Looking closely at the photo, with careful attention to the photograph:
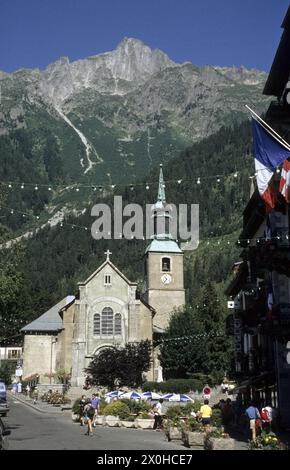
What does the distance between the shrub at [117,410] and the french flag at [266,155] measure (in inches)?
706

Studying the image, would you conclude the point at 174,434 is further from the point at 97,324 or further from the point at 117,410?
the point at 97,324

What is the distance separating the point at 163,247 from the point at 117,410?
5058 cm

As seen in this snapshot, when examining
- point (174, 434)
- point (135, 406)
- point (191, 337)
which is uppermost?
point (191, 337)

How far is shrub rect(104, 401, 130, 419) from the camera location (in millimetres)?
34250

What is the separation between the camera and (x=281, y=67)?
2764 centimetres

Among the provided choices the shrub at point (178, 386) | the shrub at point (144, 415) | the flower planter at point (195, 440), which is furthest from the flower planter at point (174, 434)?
the shrub at point (178, 386)

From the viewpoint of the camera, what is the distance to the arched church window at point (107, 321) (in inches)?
2798

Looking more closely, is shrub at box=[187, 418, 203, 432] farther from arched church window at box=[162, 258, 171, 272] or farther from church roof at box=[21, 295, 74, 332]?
arched church window at box=[162, 258, 171, 272]

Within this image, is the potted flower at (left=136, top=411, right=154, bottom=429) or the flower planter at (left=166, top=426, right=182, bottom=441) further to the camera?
the potted flower at (left=136, top=411, right=154, bottom=429)

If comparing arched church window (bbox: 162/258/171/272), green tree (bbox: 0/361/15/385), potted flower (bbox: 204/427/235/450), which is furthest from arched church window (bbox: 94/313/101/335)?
potted flower (bbox: 204/427/235/450)

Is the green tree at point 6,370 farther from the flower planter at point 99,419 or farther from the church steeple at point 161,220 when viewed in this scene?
the flower planter at point 99,419

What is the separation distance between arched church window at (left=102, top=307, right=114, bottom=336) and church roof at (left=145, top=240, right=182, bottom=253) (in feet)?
45.9

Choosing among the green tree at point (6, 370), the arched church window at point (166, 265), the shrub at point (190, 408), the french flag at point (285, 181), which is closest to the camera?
the french flag at point (285, 181)

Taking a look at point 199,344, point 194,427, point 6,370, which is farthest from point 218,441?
point 6,370
